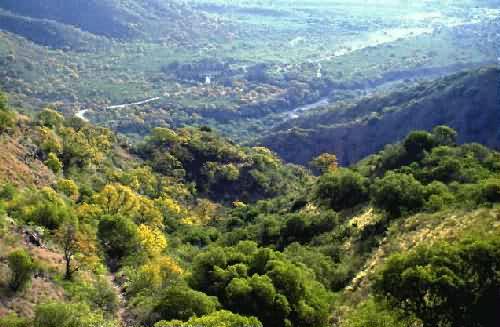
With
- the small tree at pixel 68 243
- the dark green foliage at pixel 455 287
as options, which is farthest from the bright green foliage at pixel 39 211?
the dark green foliage at pixel 455 287

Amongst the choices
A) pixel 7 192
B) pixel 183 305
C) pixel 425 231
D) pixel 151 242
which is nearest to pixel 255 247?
pixel 183 305

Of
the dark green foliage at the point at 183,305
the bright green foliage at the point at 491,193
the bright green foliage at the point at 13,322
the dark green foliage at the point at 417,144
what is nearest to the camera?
the bright green foliage at the point at 13,322

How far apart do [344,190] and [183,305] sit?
41723mm

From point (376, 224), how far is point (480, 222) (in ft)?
55.5

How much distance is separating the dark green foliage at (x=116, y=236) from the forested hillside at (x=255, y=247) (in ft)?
0.48

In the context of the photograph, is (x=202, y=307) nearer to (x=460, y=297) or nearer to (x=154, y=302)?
(x=154, y=302)

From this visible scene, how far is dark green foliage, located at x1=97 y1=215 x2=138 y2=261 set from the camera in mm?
63312

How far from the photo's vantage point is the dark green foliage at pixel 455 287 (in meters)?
33.6

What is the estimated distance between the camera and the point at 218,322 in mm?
35812

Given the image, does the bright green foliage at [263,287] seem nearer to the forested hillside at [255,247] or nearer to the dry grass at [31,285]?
the forested hillside at [255,247]

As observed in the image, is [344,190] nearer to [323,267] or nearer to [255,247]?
[323,267]

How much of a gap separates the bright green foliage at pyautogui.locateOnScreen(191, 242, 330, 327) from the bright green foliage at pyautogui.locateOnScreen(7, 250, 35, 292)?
1165 centimetres

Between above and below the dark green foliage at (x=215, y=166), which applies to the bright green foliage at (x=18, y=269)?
above

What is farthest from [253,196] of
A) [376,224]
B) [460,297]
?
[460,297]
